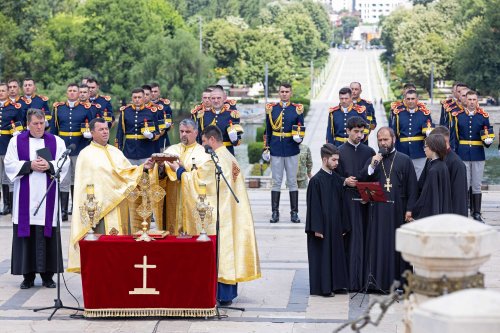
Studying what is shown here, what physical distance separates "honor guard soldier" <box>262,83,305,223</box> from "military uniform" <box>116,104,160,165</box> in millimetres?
1891

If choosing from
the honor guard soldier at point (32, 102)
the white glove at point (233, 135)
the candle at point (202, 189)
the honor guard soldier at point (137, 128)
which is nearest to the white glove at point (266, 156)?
the white glove at point (233, 135)

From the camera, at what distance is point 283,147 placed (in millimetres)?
17594

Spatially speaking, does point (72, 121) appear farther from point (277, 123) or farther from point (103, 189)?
point (103, 189)

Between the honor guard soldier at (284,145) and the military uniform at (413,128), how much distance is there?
1490 mm

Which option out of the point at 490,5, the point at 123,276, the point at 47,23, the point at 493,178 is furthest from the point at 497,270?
the point at 47,23

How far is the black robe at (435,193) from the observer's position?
40.3 feet

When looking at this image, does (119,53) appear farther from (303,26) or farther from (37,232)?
(37,232)

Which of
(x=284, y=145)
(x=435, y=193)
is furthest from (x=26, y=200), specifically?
(x=284, y=145)

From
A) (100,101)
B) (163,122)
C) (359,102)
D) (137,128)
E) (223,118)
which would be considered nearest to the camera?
(223,118)

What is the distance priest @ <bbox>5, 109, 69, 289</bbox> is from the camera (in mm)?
12664

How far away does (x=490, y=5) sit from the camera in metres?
72.4

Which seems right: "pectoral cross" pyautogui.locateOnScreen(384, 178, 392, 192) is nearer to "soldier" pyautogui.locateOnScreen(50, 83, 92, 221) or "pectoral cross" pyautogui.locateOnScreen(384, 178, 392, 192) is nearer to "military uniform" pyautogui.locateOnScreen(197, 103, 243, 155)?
"military uniform" pyautogui.locateOnScreen(197, 103, 243, 155)

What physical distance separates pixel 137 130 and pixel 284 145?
238 cm

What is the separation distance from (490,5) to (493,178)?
→ 42.2m
